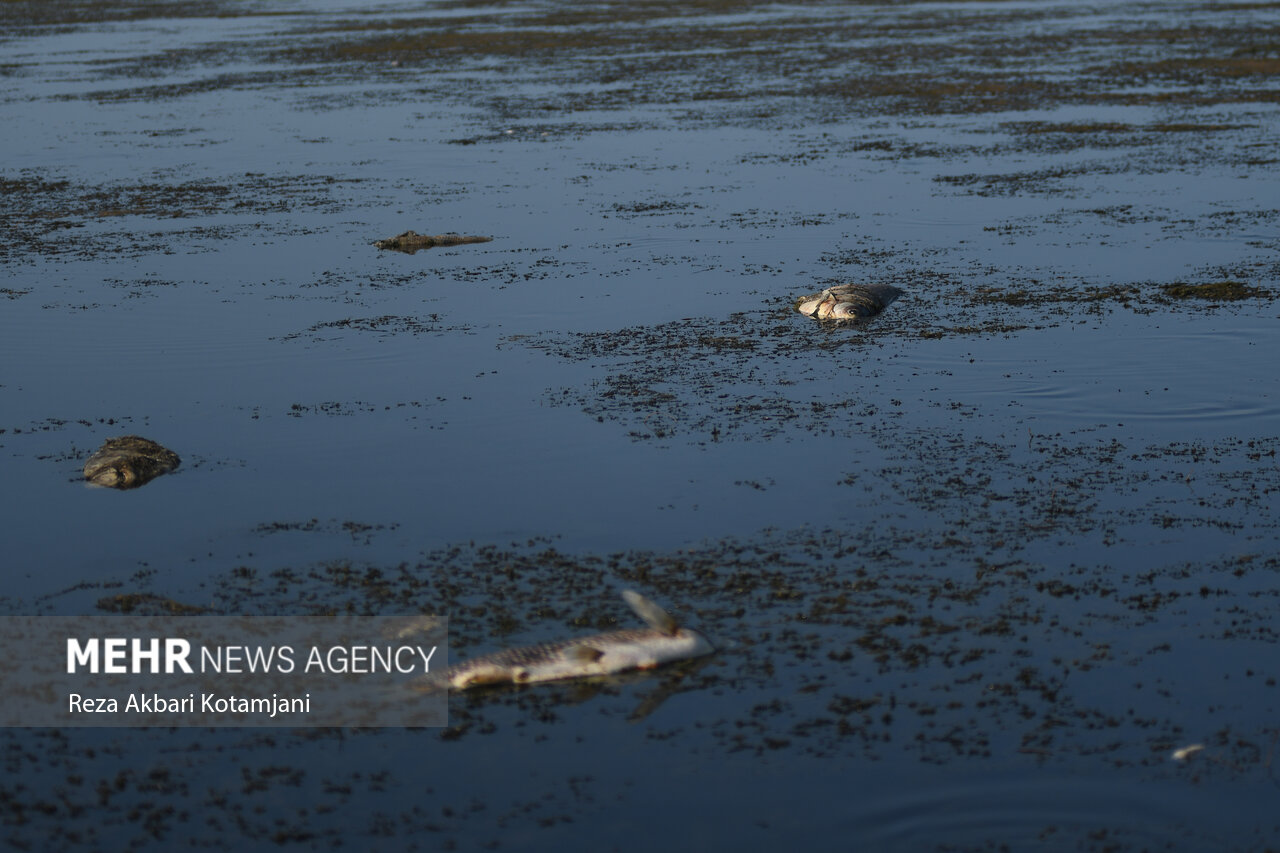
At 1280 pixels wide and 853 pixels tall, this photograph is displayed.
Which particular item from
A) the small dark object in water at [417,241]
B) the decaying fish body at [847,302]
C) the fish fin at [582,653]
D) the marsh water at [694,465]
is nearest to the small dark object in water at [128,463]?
the marsh water at [694,465]

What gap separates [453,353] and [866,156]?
45.7 ft

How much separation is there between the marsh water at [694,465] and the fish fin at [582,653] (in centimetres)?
19

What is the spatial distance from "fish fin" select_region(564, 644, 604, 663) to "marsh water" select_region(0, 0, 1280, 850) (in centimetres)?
19

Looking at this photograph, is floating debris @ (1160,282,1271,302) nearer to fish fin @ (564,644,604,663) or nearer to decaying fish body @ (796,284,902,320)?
decaying fish body @ (796,284,902,320)

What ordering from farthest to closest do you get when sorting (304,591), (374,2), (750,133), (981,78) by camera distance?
(374,2) → (981,78) → (750,133) → (304,591)

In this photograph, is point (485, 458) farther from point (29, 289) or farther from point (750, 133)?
point (750, 133)

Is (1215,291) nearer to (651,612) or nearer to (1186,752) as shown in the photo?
(1186,752)

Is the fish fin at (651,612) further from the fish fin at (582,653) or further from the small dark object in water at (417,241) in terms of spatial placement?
the small dark object in water at (417,241)

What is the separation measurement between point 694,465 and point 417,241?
964 centimetres

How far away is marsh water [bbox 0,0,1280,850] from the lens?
23.5 feet

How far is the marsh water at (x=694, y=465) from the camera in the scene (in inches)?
282

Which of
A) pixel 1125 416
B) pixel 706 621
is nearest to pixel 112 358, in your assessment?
pixel 706 621

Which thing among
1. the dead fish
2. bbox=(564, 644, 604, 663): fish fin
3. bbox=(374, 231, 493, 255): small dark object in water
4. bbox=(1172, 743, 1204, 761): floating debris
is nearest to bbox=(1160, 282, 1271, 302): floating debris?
bbox=(374, 231, 493, 255): small dark object in water

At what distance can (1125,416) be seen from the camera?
1266cm
